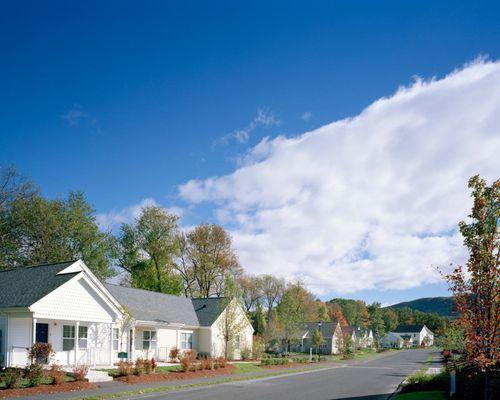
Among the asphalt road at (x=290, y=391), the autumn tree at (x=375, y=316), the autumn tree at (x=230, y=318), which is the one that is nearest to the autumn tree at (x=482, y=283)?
the asphalt road at (x=290, y=391)

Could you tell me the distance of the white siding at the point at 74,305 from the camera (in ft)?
86.2

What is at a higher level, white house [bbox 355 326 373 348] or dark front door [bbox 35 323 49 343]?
dark front door [bbox 35 323 49 343]

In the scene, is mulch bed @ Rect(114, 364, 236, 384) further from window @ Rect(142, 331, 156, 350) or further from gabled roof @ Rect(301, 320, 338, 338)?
gabled roof @ Rect(301, 320, 338, 338)

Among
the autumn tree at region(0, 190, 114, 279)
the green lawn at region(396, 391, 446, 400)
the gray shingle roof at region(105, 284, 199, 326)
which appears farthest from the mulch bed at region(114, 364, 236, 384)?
the autumn tree at region(0, 190, 114, 279)

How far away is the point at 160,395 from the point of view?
20.7 meters

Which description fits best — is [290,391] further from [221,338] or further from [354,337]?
[354,337]

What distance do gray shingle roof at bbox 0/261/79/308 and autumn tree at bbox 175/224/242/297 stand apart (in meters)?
33.1

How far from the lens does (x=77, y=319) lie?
92.3 feet

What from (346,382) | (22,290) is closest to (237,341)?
(346,382)

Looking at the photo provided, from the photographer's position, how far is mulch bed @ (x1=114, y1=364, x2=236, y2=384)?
25016 mm

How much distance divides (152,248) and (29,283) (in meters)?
30.6

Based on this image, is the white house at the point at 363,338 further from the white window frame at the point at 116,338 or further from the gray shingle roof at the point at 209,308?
the white window frame at the point at 116,338

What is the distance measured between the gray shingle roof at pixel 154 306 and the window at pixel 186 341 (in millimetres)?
1015

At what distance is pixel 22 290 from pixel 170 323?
13.0m
